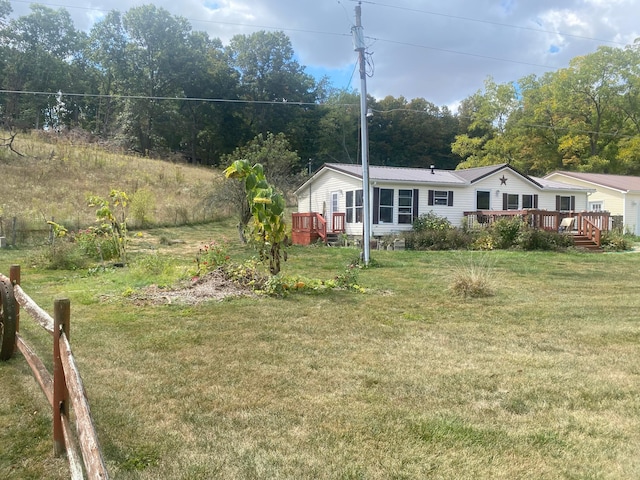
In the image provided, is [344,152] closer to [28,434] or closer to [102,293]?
[102,293]

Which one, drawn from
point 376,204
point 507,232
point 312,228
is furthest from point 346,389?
point 312,228

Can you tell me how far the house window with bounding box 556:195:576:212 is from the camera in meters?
21.9

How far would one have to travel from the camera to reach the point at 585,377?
3.93 meters

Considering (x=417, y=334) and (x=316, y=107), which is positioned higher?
(x=316, y=107)

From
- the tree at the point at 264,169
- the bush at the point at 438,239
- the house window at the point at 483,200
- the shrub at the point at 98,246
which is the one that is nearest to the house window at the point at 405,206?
the bush at the point at 438,239

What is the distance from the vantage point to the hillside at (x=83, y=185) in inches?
781

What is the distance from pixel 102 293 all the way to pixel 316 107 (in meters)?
45.9

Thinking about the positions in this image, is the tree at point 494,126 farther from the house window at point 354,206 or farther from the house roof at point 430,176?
the house window at point 354,206

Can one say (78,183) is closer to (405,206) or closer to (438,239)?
(405,206)

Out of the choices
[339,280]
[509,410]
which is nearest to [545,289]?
[339,280]

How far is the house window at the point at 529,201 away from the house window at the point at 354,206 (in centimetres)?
809

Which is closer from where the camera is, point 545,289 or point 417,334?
point 417,334

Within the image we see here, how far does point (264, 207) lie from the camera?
7.73 m

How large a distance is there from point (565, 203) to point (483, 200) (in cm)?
489
